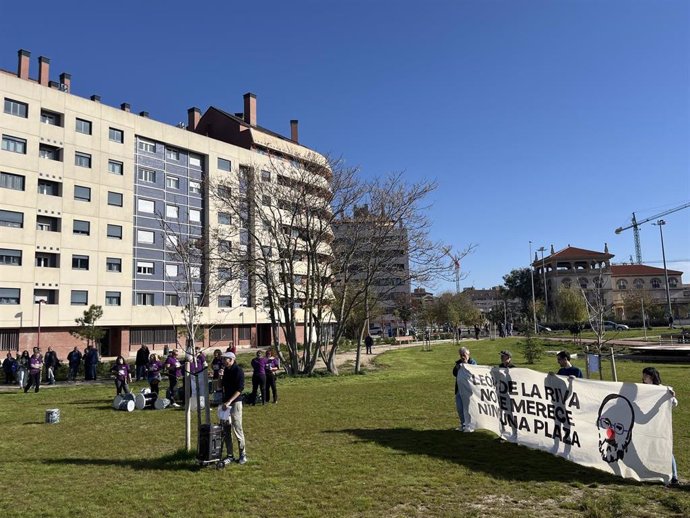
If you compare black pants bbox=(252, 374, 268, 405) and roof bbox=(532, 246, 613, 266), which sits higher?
roof bbox=(532, 246, 613, 266)

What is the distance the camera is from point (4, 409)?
16891mm

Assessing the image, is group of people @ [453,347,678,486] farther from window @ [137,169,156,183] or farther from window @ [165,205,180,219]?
window @ [137,169,156,183]

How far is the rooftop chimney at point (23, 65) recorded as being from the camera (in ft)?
154

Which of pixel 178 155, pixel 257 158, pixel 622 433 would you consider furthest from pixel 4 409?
pixel 257 158

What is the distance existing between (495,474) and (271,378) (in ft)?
33.4

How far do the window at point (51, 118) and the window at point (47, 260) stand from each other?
1094 cm

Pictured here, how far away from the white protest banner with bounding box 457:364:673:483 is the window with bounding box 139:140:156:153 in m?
48.0

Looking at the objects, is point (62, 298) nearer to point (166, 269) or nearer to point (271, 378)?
point (166, 269)

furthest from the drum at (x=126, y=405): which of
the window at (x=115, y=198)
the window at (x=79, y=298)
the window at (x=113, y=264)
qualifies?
the window at (x=115, y=198)

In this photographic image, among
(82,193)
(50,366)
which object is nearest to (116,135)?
(82,193)

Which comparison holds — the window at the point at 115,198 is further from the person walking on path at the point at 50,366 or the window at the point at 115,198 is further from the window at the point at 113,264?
the person walking on path at the point at 50,366

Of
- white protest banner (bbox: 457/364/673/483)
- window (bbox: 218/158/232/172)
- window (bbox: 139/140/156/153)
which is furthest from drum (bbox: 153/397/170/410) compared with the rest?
window (bbox: 218/158/232/172)

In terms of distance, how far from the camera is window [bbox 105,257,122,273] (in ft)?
156

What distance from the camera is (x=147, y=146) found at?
172ft
